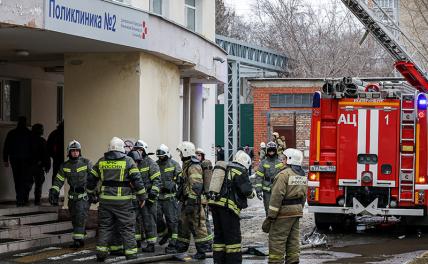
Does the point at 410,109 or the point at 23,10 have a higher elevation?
the point at 23,10

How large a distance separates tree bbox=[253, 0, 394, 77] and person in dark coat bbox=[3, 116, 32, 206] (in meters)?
35.0

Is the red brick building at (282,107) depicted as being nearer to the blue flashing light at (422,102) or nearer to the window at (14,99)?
the window at (14,99)

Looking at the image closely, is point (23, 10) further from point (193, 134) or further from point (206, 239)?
point (193, 134)

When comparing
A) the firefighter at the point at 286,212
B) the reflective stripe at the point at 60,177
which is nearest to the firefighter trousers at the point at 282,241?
the firefighter at the point at 286,212

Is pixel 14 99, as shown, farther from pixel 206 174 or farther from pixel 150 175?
pixel 206 174

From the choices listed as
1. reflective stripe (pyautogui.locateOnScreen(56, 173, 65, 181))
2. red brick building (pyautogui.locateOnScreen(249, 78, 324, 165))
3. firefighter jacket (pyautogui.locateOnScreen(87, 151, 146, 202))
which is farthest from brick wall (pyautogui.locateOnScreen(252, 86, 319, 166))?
firefighter jacket (pyautogui.locateOnScreen(87, 151, 146, 202))

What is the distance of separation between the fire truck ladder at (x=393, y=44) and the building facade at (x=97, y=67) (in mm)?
Result: 3630

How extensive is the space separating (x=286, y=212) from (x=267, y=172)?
6.03 meters

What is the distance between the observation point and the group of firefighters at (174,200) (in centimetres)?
1101

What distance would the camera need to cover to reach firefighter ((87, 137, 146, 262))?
12.2 m

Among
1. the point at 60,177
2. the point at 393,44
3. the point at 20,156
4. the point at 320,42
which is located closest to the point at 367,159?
the point at 393,44

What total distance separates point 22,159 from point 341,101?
627 centimetres

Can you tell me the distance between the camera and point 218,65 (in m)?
21.5

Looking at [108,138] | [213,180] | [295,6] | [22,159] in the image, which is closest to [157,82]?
[108,138]
